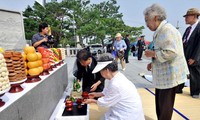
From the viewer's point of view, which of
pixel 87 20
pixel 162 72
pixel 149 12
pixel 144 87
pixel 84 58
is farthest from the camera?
pixel 87 20

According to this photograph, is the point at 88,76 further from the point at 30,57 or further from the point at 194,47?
the point at 194,47

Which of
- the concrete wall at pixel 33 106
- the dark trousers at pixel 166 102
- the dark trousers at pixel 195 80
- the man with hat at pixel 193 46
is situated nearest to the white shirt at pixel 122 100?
the dark trousers at pixel 166 102

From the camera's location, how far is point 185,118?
2.38 m

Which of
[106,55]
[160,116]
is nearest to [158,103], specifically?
[160,116]

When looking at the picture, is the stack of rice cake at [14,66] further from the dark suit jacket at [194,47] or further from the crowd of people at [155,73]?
the dark suit jacket at [194,47]

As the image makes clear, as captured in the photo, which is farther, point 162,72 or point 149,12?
point 162,72

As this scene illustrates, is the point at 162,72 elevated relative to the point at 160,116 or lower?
elevated

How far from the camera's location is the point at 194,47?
307 cm

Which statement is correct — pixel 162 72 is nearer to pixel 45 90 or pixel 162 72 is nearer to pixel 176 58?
pixel 176 58

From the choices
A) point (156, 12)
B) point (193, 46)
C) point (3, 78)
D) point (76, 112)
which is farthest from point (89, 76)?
point (193, 46)

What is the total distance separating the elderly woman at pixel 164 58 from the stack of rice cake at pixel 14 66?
48.2 inches

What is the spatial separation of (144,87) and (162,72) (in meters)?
2.12

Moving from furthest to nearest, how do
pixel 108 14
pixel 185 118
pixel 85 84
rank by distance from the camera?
pixel 108 14, pixel 85 84, pixel 185 118

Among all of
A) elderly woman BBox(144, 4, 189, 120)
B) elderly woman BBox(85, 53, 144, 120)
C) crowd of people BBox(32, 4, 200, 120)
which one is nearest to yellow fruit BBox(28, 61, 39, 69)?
crowd of people BBox(32, 4, 200, 120)
